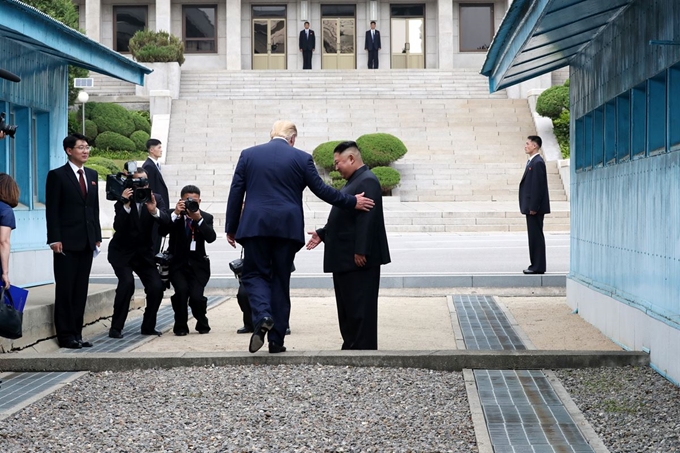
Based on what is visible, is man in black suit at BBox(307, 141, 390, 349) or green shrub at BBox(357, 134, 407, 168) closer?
man in black suit at BBox(307, 141, 390, 349)

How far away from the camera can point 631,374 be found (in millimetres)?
8188

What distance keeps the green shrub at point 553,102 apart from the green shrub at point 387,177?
748 cm

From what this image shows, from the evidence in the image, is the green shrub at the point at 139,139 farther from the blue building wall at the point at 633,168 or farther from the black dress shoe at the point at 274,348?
the black dress shoe at the point at 274,348

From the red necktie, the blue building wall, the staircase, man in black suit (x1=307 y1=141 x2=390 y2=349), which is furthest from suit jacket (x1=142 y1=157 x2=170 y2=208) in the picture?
the staircase

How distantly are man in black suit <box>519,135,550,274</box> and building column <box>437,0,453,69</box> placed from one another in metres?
34.0

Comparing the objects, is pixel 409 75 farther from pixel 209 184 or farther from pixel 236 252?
pixel 236 252

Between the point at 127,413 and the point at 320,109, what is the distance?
33037 mm

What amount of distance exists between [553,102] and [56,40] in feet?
88.2

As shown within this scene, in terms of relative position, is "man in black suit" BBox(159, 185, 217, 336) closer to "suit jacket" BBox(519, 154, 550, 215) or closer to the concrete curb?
the concrete curb

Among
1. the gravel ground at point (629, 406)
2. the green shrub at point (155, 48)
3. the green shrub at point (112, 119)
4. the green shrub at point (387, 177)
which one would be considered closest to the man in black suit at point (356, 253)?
the gravel ground at point (629, 406)

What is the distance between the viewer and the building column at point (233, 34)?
4959cm

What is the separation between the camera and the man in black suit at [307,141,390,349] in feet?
29.8

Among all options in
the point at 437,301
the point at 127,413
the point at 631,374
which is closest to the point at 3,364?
the point at 127,413

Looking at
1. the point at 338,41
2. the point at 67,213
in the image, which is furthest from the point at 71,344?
the point at 338,41
